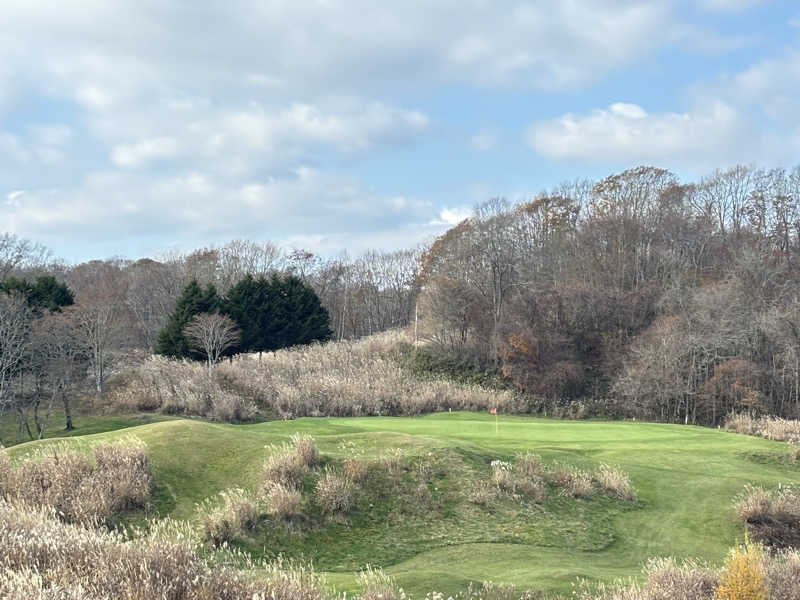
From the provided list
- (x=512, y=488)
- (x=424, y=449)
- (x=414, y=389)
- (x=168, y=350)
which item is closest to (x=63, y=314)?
(x=168, y=350)

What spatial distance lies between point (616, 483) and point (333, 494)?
608 cm

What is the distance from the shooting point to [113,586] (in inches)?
231

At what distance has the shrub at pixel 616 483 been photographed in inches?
512

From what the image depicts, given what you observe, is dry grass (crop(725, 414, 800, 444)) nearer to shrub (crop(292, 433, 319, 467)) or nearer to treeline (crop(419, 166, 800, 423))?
treeline (crop(419, 166, 800, 423))

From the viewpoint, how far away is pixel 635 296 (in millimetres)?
38562

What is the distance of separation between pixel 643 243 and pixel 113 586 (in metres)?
44.5

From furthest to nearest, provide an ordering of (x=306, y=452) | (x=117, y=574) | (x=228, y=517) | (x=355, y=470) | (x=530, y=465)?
1. (x=530, y=465)
2. (x=306, y=452)
3. (x=355, y=470)
4. (x=228, y=517)
5. (x=117, y=574)

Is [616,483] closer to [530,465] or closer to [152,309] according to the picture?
[530,465]

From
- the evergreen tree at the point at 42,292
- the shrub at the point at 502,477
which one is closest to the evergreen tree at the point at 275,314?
the evergreen tree at the point at 42,292

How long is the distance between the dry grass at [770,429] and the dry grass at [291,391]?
30.8 ft

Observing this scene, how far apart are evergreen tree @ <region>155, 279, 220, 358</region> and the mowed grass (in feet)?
76.7

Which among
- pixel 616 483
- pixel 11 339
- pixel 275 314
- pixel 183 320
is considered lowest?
pixel 616 483

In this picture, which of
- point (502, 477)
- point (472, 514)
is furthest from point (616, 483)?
point (472, 514)

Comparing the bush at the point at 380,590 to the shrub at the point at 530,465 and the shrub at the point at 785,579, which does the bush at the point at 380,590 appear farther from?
the shrub at the point at 530,465
